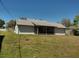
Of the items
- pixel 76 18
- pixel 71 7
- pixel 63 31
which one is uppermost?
pixel 71 7

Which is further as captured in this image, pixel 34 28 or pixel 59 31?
pixel 59 31

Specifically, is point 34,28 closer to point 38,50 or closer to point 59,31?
point 59,31

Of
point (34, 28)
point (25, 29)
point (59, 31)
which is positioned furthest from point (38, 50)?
point (59, 31)

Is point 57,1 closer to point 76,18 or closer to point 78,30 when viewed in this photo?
point 76,18

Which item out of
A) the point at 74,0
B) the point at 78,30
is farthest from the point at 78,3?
the point at 78,30

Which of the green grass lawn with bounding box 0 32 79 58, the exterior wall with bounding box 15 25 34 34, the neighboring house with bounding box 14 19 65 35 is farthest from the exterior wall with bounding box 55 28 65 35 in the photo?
the green grass lawn with bounding box 0 32 79 58

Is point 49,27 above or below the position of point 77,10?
below

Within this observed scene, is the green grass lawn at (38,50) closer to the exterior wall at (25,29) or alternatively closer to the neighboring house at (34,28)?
the exterior wall at (25,29)

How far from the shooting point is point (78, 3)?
2338 cm

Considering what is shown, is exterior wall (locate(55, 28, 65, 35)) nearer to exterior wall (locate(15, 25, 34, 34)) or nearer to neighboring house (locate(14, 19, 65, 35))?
neighboring house (locate(14, 19, 65, 35))

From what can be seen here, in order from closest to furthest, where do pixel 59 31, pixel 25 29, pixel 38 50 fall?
pixel 38 50 → pixel 25 29 → pixel 59 31

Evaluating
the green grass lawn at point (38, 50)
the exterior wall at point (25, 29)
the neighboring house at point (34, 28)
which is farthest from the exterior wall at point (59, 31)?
the green grass lawn at point (38, 50)

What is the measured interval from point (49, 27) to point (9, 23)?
24709mm

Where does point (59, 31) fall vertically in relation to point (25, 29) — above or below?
below
